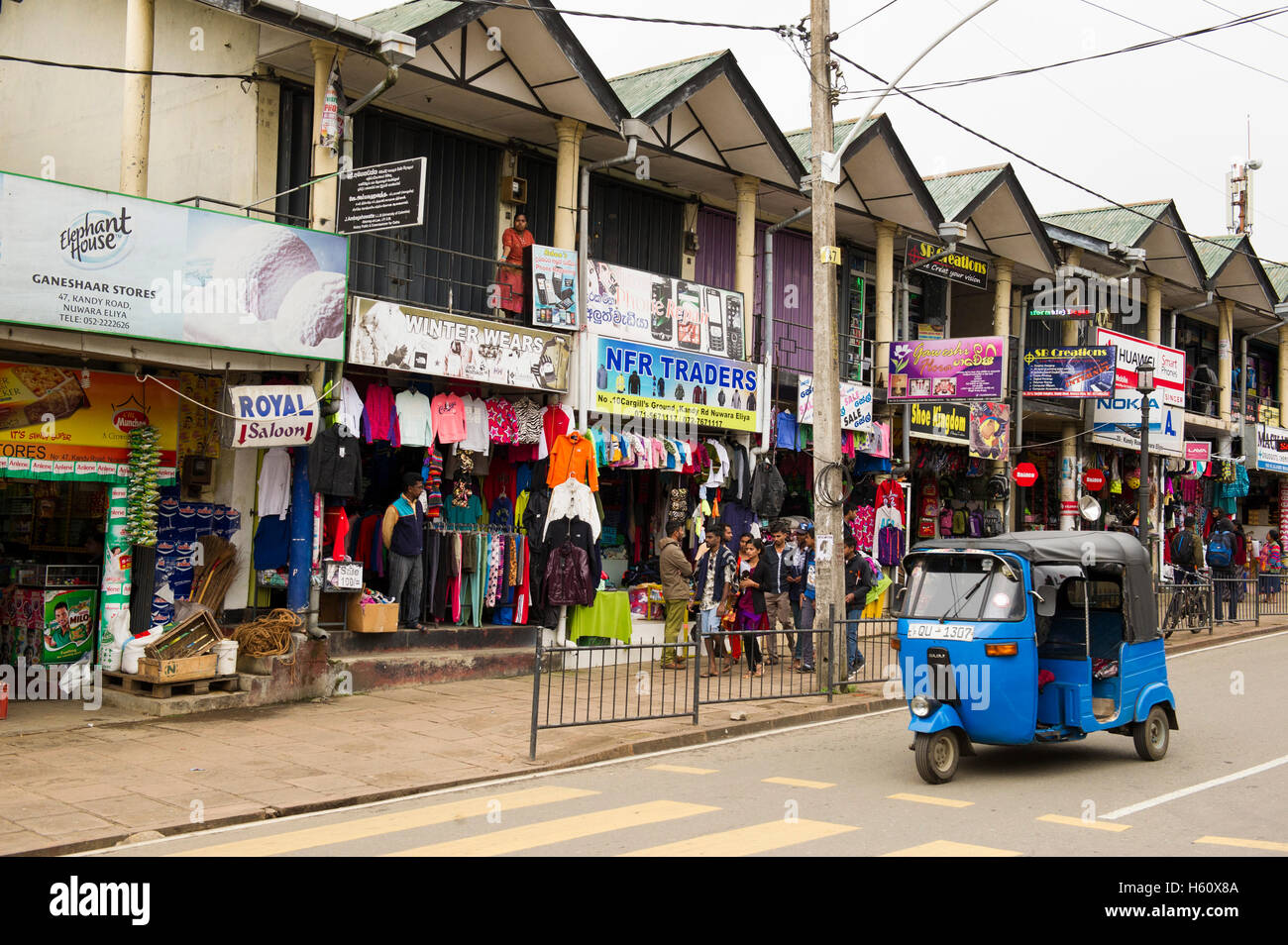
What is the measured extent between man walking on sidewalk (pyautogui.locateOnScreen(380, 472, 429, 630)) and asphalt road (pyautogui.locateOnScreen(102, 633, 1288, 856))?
4.84 metres

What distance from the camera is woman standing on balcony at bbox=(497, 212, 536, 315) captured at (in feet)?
54.4

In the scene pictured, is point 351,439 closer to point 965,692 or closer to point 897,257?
point 965,692

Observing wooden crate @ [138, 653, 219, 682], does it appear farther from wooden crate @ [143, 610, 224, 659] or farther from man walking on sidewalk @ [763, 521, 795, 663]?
man walking on sidewalk @ [763, 521, 795, 663]

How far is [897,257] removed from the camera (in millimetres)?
24156

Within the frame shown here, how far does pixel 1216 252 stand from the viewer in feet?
106

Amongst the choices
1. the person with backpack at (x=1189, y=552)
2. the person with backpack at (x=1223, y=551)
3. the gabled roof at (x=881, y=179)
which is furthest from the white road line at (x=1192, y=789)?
the person with backpack at (x=1189, y=552)

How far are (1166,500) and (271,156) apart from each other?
977 inches

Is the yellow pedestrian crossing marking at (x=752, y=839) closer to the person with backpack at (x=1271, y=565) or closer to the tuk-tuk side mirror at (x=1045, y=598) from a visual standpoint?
the tuk-tuk side mirror at (x=1045, y=598)

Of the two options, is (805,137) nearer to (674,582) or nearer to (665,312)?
(665,312)

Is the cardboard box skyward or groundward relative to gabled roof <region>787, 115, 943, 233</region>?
groundward

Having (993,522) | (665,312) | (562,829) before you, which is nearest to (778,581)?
(665,312)

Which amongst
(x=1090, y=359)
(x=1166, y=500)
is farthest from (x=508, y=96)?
(x=1166, y=500)

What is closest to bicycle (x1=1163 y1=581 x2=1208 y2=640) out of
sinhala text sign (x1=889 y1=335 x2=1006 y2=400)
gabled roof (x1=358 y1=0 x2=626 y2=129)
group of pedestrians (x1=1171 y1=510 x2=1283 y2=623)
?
group of pedestrians (x1=1171 y1=510 x2=1283 y2=623)

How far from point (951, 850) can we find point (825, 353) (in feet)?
28.1
